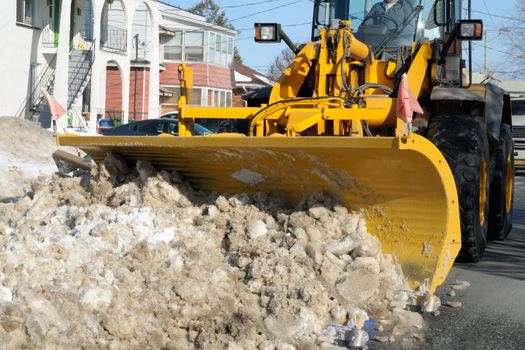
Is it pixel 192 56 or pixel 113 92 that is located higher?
pixel 192 56

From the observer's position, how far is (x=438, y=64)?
25.2 feet

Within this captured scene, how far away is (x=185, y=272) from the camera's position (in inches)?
219

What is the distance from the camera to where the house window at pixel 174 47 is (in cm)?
4186

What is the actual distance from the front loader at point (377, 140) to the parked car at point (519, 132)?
1369 centimetres

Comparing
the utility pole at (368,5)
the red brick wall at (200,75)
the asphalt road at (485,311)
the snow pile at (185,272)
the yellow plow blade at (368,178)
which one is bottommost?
the asphalt road at (485,311)

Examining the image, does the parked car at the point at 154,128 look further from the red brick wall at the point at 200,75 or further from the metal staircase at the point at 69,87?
the red brick wall at the point at 200,75

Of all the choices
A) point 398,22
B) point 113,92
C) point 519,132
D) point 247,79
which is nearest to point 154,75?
point 113,92

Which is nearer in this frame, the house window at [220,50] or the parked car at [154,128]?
the parked car at [154,128]

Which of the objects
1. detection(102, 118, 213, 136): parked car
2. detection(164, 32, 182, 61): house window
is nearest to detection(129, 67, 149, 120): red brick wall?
detection(164, 32, 182, 61): house window

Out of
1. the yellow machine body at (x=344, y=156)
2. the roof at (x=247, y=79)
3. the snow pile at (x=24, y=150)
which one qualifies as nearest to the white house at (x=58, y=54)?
the snow pile at (x=24, y=150)

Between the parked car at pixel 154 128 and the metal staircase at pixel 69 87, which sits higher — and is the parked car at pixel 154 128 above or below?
below

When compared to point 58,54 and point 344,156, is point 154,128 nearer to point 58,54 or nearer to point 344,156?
point 58,54

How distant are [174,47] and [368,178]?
3720 cm

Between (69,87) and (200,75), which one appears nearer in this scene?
(69,87)
